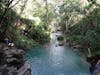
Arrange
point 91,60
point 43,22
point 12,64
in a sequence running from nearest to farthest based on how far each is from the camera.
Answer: point 12,64, point 91,60, point 43,22

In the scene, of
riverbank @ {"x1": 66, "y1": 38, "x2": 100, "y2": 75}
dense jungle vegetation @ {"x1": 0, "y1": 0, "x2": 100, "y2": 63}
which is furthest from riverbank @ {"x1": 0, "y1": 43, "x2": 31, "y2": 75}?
riverbank @ {"x1": 66, "y1": 38, "x2": 100, "y2": 75}

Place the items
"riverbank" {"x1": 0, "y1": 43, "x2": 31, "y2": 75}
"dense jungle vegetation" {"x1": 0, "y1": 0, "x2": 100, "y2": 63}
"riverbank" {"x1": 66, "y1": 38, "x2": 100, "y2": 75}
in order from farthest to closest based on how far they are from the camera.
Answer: "dense jungle vegetation" {"x1": 0, "y1": 0, "x2": 100, "y2": 63}
"riverbank" {"x1": 66, "y1": 38, "x2": 100, "y2": 75}
"riverbank" {"x1": 0, "y1": 43, "x2": 31, "y2": 75}

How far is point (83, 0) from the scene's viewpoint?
33312 mm

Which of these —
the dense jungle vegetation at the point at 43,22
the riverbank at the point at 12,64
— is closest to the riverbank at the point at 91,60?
the dense jungle vegetation at the point at 43,22

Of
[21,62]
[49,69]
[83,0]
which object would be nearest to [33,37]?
[83,0]

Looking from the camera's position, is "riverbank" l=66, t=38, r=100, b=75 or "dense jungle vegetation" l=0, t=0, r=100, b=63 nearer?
"riverbank" l=66, t=38, r=100, b=75

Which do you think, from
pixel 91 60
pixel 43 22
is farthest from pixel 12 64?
pixel 43 22

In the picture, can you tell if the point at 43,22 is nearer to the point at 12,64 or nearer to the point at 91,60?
the point at 91,60

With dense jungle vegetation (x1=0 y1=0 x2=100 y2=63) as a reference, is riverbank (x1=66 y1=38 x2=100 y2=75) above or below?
below

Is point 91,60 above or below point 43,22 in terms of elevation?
below

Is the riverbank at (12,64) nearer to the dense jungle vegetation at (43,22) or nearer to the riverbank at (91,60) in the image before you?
the dense jungle vegetation at (43,22)

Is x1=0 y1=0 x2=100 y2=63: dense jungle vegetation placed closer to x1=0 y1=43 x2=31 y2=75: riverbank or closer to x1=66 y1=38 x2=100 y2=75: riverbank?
x1=66 y1=38 x2=100 y2=75: riverbank

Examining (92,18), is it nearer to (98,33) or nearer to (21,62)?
(98,33)

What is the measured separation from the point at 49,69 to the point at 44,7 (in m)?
31.3
